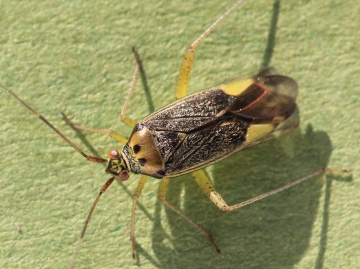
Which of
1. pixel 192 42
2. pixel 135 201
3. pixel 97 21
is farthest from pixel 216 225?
pixel 97 21

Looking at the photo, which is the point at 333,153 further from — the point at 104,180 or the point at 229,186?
the point at 104,180

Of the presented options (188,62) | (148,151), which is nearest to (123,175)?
(148,151)

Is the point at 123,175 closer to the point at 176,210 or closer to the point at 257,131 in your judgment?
the point at 176,210

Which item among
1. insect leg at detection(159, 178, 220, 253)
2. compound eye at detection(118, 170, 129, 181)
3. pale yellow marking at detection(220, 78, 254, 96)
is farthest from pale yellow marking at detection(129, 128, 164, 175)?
pale yellow marking at detection(220, 78, 254, 96)

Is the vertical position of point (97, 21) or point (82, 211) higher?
point (97, 21)

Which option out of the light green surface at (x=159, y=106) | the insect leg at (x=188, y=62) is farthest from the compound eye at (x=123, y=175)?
the insect leg at (x=188, y=62)

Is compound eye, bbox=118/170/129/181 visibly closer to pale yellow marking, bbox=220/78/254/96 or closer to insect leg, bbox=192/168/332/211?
insect leg, bbox=192/168/332/211
